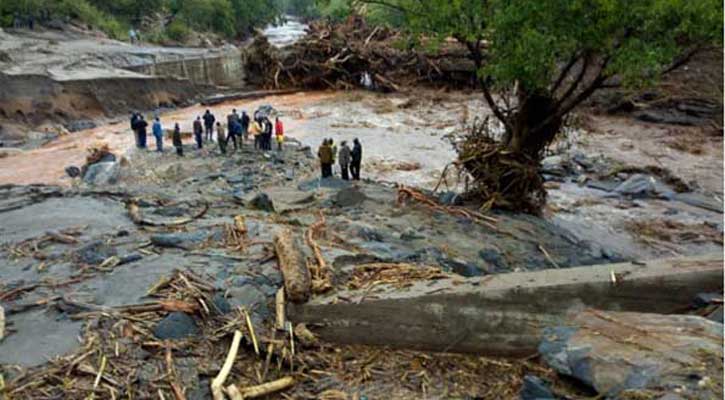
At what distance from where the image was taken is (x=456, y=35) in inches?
407

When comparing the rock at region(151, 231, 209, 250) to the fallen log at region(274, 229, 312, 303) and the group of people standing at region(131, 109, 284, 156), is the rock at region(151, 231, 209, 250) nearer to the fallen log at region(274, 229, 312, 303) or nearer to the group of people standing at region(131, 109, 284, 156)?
the fallen log at region(274, 229, 312, 303)

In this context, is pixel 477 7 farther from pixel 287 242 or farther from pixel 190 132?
pixel 190 132

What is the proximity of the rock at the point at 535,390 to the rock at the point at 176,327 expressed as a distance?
9.58 feet

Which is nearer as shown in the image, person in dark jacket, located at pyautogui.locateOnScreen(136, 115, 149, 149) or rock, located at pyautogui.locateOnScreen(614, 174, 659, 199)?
rock, located at pyautogui.locateOnScreen(614, 174, 659, 199)

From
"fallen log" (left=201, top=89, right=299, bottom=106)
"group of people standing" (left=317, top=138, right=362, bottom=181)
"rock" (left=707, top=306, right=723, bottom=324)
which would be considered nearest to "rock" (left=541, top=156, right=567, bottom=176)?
"group of people standing" (left=317, top=138, right=362, bottom=181)

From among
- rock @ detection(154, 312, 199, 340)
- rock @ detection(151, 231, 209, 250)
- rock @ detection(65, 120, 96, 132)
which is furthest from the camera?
rock @ detection(65, 120, 96, 132)

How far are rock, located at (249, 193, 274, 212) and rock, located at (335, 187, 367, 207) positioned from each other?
1354 millimetres

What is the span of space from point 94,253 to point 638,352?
5.89 metres

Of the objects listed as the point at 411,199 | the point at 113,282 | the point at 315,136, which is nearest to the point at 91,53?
the point at 315,136

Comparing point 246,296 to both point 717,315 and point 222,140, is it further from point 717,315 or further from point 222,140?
point 222,140

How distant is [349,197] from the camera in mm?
11273

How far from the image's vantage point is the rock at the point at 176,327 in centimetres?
532

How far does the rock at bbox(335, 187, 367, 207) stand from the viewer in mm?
11125

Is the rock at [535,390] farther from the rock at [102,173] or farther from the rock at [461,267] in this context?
the rock at [102,173]
